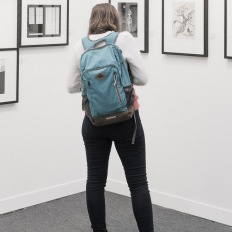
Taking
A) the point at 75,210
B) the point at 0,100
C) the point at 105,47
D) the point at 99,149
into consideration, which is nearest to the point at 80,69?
the point at 105,47

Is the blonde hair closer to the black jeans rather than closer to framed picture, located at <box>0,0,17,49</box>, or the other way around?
the black jeans

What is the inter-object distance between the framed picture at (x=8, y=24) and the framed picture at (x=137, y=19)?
93 centimetres

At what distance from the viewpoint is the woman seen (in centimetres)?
312

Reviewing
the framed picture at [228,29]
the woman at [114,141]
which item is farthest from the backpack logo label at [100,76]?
the framed picture at [228,29]

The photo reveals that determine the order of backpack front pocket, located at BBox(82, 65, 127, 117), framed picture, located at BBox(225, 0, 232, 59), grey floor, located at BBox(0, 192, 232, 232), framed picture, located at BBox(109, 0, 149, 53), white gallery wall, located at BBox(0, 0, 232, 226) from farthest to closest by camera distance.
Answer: framed picture, located at BBox(109, 0, 149, 53) < white gallery wall, located at BBox(0, 0, 232, 226) < grey floor, located at BBox(0, 192, 232, 232) < framed picture, located at BBox(225, 0, 232, 59) < backpack front pocket, located at BBox(82, 65, 127, 117)

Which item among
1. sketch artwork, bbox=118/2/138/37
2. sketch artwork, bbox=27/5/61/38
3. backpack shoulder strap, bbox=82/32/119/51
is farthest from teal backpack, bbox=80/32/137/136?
sketch artwork, bbox=118/2/138/37

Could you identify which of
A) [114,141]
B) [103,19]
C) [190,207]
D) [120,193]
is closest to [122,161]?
[114,141]

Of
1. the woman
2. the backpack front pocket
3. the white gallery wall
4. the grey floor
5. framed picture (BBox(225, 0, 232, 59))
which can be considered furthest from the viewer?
the white gallery wall

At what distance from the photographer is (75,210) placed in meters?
4.41

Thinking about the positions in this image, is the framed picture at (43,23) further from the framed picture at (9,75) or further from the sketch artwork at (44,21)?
the framed picture at (9,75)

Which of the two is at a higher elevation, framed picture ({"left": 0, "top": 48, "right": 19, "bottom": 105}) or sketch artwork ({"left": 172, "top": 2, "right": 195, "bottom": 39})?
sketch artwork ({"left": 172, "top": 2, "right": 195, "bottom": 39})

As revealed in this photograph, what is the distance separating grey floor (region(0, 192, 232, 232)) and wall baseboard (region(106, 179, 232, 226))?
0.05m

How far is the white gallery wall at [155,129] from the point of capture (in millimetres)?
4109

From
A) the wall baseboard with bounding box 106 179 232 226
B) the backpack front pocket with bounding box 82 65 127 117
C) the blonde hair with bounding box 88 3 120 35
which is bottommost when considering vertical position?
the wall baseboard with bounding box 106 179 232 226
